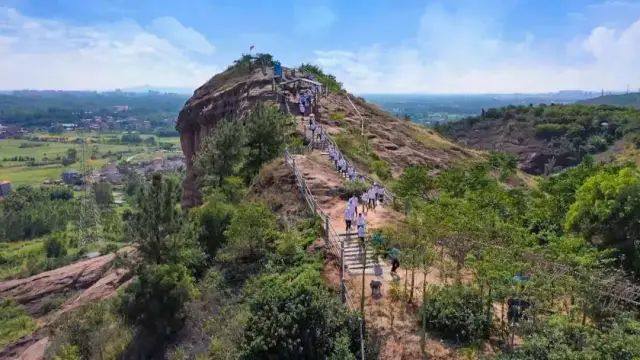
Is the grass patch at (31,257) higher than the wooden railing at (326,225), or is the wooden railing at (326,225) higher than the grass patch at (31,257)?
the wooden railing at (326,225)

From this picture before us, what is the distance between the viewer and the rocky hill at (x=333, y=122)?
146ft

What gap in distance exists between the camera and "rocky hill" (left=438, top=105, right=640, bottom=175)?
3782 inches

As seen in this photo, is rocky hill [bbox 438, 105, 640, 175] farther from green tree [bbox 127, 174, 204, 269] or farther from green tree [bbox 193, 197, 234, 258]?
green tree [bbox 127, 174, 204, 269]

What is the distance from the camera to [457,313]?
1608 centimetres

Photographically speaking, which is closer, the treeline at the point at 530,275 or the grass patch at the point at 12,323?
the treeline at the point at 530,275

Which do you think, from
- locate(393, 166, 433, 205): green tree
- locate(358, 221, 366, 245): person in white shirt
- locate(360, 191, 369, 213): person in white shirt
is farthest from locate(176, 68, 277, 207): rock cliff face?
locate(358, 221, 366, 245): person in white shirt

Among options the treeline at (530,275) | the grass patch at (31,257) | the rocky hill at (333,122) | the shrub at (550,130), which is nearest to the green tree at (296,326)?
the treeline at (530,275)

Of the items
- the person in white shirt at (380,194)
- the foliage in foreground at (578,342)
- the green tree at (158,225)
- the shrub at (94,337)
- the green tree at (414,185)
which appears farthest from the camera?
the green tree at (414,185)

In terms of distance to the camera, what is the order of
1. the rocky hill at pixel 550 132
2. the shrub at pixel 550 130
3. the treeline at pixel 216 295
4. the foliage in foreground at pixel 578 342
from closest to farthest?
the foliage in foreground at pixel 578 342 < the treeline at pixel 216 295 < the rocky hill at pixel 550 132 < the shrub at pixel 550 130

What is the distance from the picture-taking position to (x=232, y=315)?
1912 centimetres

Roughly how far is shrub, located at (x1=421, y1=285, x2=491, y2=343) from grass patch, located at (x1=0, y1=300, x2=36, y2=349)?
97.0ft

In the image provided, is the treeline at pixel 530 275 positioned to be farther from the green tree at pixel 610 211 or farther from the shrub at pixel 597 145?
the shrub at pixel 597 145

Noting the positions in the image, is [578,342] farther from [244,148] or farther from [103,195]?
[103,195]

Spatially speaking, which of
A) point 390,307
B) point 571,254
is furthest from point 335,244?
point 571,254
